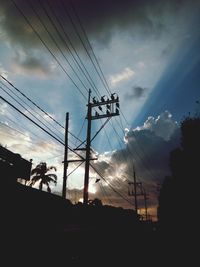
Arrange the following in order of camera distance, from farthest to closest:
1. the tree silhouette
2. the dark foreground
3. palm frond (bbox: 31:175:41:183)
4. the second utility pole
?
palm frond (bbox: 31:175:41:183), the tree silhouette, the second utility pole, the dark foreground

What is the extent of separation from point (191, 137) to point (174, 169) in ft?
13.0

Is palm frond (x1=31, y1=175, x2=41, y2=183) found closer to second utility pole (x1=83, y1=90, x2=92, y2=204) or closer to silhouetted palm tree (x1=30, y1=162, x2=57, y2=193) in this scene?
silhouetted palm tree (x1=30, y1=162, x2=57, y2=193)

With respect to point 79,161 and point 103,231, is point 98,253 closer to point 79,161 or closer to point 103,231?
point 103,231

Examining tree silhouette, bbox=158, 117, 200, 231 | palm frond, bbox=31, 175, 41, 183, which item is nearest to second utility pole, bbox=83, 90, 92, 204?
tree silhouette, bbox=158, 117, 200, 231

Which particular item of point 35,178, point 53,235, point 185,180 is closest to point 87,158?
point 53,235

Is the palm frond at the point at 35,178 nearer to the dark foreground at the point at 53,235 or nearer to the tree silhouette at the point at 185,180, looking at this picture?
the tree silhouette at the point at 185,180

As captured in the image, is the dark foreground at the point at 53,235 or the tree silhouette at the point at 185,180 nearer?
the dark foreground at the point at 53,235

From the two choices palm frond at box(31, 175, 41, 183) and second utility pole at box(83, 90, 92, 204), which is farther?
palm frond at box(31, 175, 41, 183)

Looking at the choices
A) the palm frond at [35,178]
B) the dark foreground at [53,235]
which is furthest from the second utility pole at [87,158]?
the palm frond at [35,178]

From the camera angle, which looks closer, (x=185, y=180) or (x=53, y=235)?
(x=53, y=235)

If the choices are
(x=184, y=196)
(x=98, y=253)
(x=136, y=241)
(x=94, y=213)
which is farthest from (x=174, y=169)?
(x=98, y=253)

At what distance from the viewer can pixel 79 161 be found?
17.6 m

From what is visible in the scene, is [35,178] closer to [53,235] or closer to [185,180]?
[185,180]

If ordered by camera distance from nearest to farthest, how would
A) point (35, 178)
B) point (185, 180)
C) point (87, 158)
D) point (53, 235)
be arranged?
point (53, 235) → point (87, 158) → point (185, 180) → point (35, 178)
